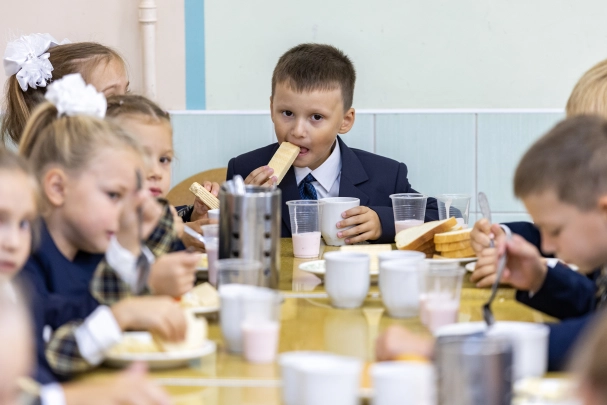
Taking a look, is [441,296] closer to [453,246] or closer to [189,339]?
[189,339]

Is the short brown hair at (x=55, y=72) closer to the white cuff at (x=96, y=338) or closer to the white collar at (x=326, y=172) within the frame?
the white collar at (x=326, y=172)

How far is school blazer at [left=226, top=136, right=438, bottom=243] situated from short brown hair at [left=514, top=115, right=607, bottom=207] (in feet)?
3.67

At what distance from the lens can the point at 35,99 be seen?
2691 mm

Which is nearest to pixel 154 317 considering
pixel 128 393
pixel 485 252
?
Answer: pixel 128 393

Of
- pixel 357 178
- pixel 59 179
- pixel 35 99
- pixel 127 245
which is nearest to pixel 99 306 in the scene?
pixel 127 245

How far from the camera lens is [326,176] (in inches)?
117

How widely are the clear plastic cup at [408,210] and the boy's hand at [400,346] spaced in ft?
3.79

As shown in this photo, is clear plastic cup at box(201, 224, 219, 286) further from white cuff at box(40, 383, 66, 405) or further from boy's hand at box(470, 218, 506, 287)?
white cuff at box(40, 383, 66, 405)

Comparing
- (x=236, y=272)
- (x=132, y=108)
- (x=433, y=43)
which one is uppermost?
(x=433, y=43)

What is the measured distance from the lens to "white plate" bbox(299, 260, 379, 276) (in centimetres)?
198

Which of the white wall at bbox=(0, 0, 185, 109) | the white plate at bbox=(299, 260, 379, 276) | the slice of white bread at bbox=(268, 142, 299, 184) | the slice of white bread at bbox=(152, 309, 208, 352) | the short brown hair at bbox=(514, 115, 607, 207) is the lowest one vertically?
the white plate at bbox=(299, 260, 379, 276)

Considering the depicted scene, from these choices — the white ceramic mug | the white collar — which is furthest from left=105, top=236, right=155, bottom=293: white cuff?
the white collar

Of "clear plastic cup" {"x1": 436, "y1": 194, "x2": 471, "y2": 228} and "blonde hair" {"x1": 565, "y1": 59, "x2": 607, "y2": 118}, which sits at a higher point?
"blonde hair" {"x1": 565, "y1": 59, "x2": 607, "y2": 118}

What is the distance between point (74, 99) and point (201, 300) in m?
0.55
